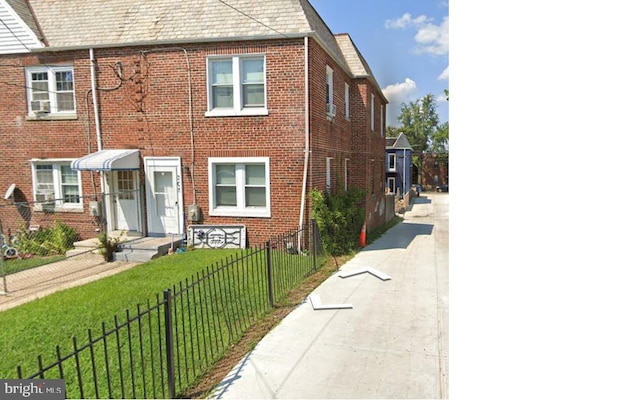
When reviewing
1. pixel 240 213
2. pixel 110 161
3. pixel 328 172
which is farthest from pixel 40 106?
pixel 328 172

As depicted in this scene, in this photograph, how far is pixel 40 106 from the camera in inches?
466

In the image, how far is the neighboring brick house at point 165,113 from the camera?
1051cm

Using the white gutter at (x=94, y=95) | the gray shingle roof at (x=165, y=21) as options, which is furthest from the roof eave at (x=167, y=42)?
the white gutter at (x=94, y=95)

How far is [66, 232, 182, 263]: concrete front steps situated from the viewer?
33.0 feet

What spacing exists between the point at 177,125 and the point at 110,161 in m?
2.00

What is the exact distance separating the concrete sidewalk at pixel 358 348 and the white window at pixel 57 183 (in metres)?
8.76

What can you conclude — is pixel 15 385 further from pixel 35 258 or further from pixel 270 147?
pixel 35 258

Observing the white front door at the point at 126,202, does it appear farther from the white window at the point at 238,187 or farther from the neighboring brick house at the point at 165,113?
the white window at the point at 238,187

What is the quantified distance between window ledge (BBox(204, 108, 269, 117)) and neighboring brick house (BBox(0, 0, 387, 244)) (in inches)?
1.4

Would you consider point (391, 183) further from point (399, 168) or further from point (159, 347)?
point (159, 347)

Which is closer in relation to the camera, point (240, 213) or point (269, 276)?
point (269, 276)

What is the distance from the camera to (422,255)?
1100 centimetres
